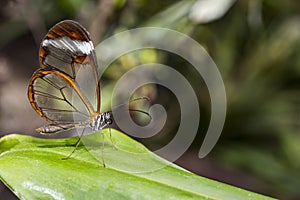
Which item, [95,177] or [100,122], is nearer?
[95,177]

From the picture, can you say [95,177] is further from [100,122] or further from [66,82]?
[66,82]

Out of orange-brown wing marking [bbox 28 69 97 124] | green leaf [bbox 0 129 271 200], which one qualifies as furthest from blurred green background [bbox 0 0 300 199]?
green leaf [bbox 0 129 271 200]

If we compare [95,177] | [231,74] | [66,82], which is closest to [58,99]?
[66,82]

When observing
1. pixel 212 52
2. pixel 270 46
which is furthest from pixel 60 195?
pixel 270 46

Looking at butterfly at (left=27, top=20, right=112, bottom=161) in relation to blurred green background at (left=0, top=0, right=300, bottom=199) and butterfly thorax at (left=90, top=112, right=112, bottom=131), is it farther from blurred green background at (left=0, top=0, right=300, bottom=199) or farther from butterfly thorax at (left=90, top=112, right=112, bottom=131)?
blurred green background at (left=0, top=0, right=300, bottom=199)

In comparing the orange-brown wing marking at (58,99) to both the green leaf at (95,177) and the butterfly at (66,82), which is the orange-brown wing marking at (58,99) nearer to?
the butterfly at (66,82)

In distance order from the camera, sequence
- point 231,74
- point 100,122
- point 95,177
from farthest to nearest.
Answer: point 231,74 < point 100,122 < point 95,177

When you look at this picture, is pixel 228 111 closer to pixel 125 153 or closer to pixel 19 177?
pixel 125 153
